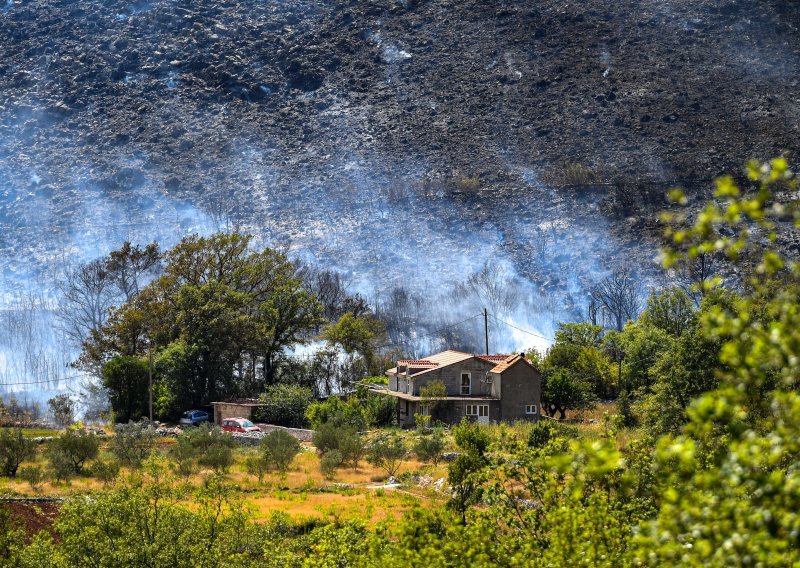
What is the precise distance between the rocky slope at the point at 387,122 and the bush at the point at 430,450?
1919 inches

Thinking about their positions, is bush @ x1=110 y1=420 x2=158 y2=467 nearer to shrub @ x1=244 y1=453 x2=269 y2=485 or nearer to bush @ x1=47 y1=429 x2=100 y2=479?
bush @ x1=47 y1=429 x2=100 y2=479

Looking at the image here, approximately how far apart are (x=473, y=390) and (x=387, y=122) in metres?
64.2

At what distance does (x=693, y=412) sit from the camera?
232 inches

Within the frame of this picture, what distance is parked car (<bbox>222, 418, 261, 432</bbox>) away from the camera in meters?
49.0

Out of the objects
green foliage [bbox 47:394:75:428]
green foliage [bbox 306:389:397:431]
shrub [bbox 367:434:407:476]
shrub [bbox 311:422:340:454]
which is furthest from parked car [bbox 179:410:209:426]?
shrub [bbox 367:434:407:476]

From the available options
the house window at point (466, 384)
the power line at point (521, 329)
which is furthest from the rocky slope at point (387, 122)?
the house window at point (466, 384)

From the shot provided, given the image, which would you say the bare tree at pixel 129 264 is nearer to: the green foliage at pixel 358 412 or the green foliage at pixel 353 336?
the green foliage at pixel 353 336

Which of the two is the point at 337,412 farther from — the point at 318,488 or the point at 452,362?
the point at 318,488

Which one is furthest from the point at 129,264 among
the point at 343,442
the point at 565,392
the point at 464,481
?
the point at 464,481

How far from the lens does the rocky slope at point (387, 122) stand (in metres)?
93.8

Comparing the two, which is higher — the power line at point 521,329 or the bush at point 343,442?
the power line at point 521,329

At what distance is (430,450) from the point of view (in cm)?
3797

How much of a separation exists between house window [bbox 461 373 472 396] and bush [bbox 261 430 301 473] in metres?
14.5

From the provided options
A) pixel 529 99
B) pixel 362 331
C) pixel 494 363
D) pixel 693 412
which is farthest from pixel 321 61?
pixel 693 412
